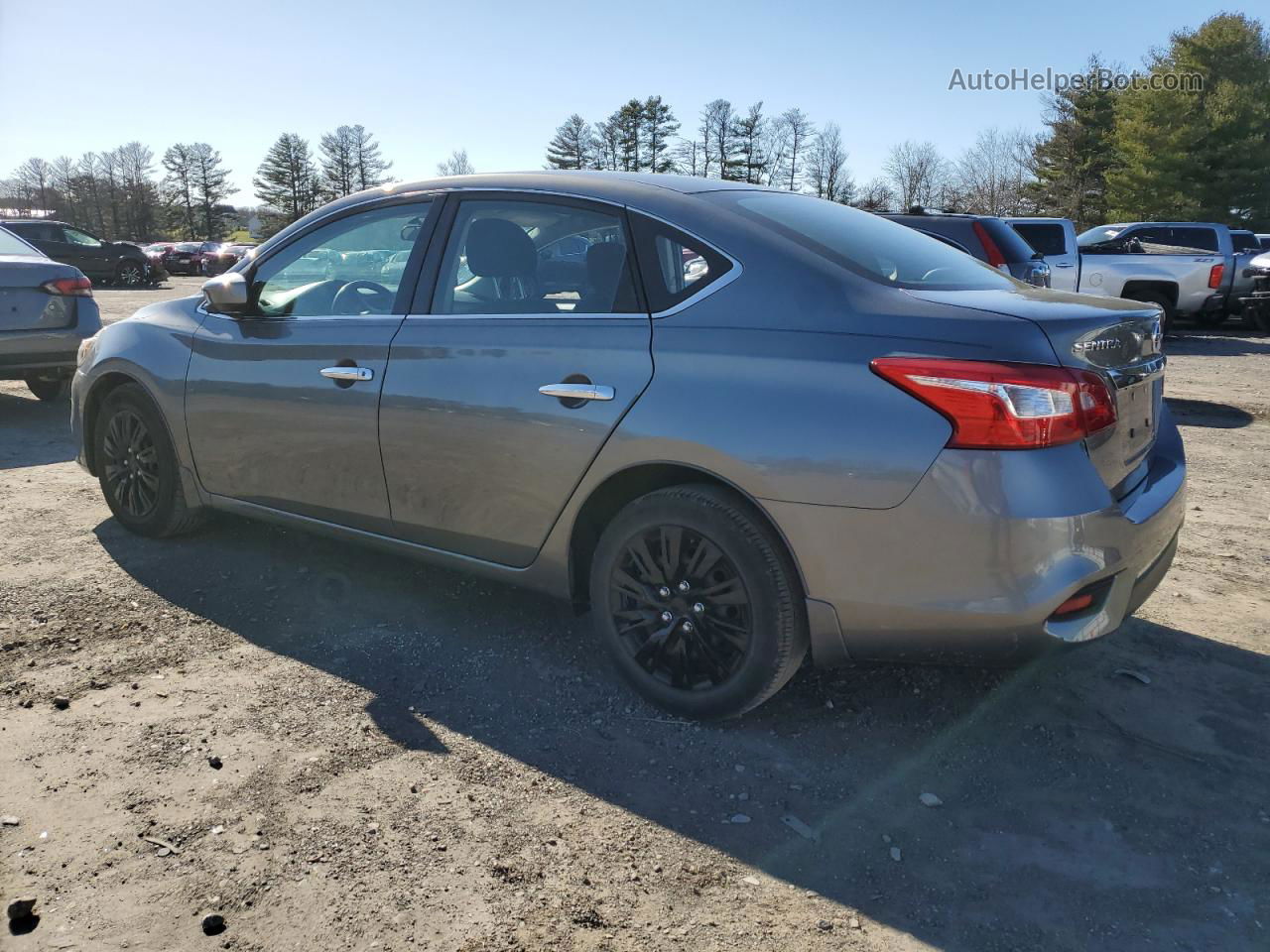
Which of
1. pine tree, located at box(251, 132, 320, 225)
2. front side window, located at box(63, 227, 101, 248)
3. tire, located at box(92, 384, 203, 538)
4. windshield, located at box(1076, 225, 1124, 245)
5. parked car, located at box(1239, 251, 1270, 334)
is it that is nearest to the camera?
tire, located at box(92, 384, 203, 538)

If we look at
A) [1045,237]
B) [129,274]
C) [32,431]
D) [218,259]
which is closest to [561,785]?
[32,431]

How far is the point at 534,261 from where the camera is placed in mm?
3506

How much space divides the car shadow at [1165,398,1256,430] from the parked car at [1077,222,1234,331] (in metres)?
7.03

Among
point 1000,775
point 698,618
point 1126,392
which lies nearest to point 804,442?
point 698,618

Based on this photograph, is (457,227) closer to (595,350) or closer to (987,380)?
(595,350)

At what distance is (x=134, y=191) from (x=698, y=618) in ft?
343

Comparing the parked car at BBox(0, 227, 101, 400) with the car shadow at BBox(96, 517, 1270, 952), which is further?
the parked car at BBox(0, 227, 101, 400)

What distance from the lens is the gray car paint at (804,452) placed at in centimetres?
262

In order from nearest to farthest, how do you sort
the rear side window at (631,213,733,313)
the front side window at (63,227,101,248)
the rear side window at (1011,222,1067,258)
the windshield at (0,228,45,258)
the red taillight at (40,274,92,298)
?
the rear side window at (631,213,733,313) < the red taillight at (40,274,92,298) < the windshield at (0,228,45,258) < the rear side window at (1011,222,1067,258) < the front side window at (63,227,101,248)

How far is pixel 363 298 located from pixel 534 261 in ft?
2.72

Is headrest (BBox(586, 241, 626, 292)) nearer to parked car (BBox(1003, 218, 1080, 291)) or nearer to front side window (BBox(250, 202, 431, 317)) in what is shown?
front side window (BBox(250, 202, 431, 317))

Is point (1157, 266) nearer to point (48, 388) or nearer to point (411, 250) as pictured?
point (48, 388)

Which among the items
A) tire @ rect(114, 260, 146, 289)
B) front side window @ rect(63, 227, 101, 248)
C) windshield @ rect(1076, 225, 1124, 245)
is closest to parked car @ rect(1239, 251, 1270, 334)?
windshield @ rect(1076, 225, 1124, 245)

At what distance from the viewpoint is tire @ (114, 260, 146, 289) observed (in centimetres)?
2955
